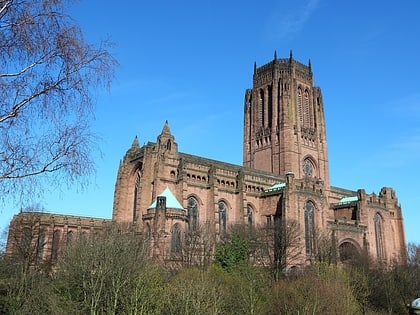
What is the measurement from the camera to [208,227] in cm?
4556

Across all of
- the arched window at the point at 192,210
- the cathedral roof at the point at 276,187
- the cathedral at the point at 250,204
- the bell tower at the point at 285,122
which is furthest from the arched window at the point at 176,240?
the bell tower at the point at 285,122

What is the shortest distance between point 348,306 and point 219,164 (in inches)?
1331

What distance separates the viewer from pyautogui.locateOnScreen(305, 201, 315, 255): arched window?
163 feet

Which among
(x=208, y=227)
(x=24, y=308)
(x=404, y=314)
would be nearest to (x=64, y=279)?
(x=24, y=308)

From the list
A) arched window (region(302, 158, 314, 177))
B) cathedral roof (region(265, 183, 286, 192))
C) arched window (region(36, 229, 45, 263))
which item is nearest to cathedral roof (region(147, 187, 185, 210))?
arched window (region(36, 229, 45, 263))

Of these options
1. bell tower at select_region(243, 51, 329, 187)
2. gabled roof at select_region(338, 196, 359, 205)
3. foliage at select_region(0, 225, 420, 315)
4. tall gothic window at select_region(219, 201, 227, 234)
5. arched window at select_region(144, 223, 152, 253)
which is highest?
bell tower at select_region(243, 51, 329, 187)

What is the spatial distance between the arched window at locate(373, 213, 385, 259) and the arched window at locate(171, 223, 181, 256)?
103ft

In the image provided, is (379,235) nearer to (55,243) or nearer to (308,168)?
(308,168)

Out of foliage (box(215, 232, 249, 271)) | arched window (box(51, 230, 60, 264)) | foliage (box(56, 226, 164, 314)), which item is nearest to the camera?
foliage (box(56, 226, 164, 314))

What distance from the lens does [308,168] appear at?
69875mm

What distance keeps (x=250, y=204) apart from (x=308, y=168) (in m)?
19.4

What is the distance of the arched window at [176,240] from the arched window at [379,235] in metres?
31.5

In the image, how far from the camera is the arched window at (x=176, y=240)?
135 ft

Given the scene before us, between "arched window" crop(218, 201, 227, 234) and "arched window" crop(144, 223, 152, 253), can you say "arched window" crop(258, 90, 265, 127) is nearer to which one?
"arched window" crop(218, 201, 227, 234)
